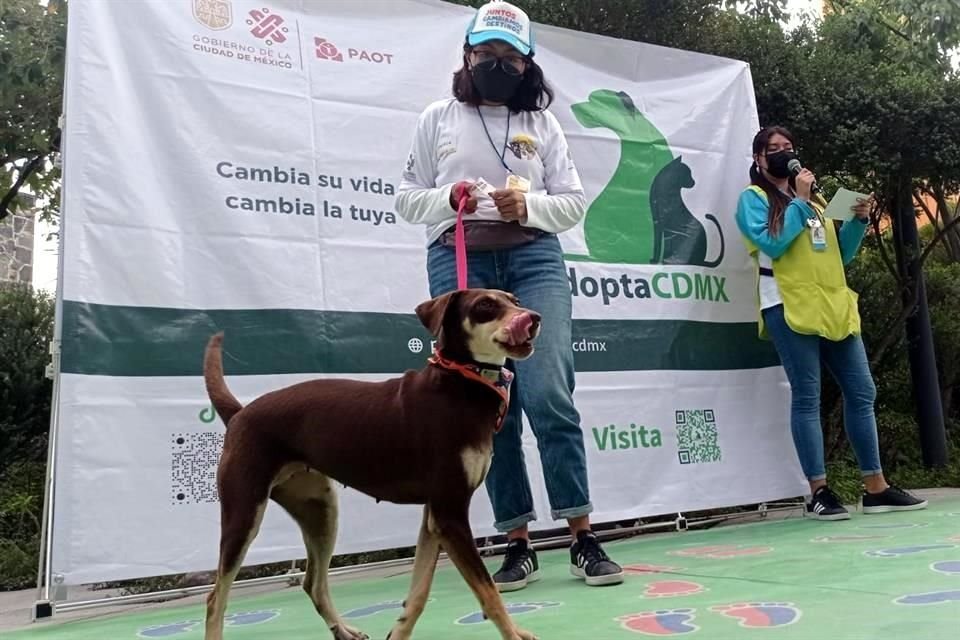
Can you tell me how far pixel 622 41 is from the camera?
4641 millimetres

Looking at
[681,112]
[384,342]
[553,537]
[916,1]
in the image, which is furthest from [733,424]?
[916,1]

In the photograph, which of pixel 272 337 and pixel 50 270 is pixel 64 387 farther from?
pixel 50 270

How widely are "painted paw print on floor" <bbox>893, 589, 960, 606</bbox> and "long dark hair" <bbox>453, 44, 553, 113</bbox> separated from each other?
6.54 ft

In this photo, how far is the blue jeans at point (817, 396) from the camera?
4.15 m

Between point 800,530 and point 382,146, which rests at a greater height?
point 382,146

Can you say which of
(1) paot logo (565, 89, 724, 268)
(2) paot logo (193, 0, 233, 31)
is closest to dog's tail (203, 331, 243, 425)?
(2) paot logo (193, 0, 233, 31)

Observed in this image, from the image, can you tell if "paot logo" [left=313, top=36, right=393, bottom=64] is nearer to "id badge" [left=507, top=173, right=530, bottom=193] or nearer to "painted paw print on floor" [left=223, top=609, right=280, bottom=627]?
"id badge" [left=507, top=173, right=530, bottom=193]

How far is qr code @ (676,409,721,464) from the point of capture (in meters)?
4.39

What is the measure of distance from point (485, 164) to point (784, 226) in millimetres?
1995

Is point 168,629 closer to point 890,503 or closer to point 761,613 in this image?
point 761,613

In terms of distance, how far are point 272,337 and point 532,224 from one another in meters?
1.30

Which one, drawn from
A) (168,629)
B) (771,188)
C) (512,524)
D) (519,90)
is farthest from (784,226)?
(168,629)

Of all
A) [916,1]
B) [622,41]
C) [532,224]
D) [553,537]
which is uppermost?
[916,1]

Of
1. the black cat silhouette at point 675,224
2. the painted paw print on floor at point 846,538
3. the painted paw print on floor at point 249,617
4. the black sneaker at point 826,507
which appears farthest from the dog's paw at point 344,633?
the black cat silhouette at point 675,224
